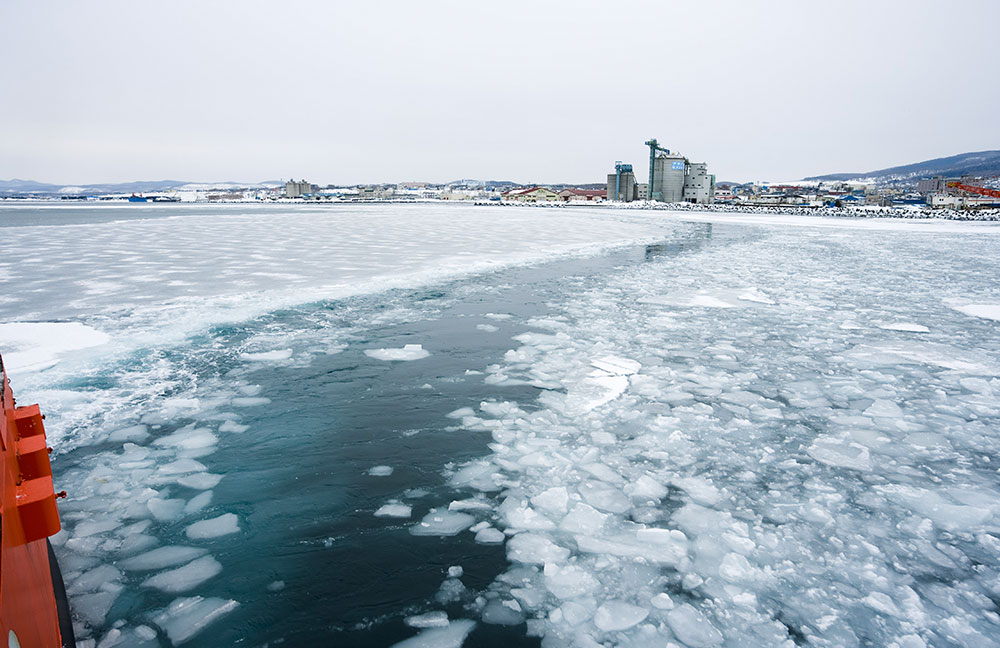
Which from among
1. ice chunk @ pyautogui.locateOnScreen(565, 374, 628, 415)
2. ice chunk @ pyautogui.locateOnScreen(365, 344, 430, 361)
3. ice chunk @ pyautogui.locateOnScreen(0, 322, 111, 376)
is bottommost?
ice chunk @ pyautogui.locateOnScreen(565, 374, 628, 415)

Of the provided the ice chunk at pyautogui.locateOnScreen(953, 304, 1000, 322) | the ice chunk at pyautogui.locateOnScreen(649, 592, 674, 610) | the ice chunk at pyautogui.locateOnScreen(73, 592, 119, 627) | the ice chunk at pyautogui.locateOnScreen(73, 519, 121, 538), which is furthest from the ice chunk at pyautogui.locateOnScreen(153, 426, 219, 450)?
the ice chunk at pyautogui.locateOnScreen(953, 304, 1000, 322)

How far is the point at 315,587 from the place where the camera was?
2.47 meters

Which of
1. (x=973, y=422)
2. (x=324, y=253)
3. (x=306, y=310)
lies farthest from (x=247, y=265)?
(x=973, y=422)

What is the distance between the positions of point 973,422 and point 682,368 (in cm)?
216

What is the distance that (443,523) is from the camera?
2949 millimetres

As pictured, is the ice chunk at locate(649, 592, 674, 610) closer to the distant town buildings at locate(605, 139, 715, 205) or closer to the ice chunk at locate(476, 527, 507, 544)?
the ice chunk at locate(476, 527, 507, 544)

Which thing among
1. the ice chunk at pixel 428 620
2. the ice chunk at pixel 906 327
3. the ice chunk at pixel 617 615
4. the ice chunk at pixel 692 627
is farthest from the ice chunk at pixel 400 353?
the ice chunk at pixel 906 327

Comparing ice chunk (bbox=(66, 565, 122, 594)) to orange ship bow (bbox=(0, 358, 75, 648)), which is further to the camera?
ice chunk (bbox=(66, 565, 122, 594))

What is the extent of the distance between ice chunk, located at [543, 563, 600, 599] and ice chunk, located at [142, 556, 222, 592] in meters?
1.52

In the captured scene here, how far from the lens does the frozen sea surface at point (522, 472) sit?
234 cm

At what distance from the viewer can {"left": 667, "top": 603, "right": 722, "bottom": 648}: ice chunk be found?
217 centimetres

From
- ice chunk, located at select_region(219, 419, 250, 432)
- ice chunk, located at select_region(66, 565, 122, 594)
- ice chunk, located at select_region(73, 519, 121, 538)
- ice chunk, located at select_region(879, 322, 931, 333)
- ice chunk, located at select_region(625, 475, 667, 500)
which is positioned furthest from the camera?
ice chunk, located at select_region(879, 322, 931, 333)

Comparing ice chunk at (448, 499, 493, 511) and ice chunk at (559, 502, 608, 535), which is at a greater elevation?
ice chunk at (448, 499, 493, 511)

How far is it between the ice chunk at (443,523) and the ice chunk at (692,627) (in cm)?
110
